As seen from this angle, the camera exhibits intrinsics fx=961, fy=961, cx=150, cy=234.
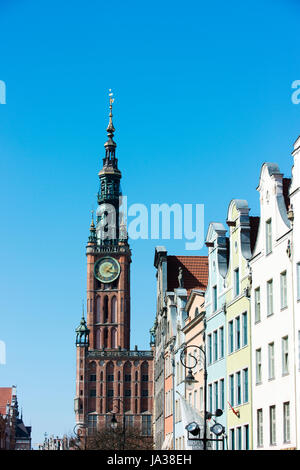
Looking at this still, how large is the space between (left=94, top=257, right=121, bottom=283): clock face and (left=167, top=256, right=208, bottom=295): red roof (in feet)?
310

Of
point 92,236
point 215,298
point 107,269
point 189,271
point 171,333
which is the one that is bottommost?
point 215,298

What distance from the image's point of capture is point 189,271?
2810 inches

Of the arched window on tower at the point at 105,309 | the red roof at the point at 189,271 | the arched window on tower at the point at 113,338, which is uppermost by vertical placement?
the arched window on tower at the point at 105,309

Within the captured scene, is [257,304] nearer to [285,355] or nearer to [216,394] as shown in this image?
[285,355]

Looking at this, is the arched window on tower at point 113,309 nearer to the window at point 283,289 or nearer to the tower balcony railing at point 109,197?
the tower balcony railing at point 109,197

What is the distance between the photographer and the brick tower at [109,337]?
15725cm

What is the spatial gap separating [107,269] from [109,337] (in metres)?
12.4

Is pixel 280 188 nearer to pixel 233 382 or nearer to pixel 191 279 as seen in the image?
pixel 233 382

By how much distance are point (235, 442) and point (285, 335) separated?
9198 mm

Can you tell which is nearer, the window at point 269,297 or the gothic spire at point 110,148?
the window at point 269,297

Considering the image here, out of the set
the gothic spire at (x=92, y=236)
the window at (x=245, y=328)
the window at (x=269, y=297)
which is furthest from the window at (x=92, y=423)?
the window at (x=269, y=297)

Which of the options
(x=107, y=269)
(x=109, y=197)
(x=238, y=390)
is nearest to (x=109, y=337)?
(x=107, y=269)

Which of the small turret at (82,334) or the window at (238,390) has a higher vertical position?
the small turret at (82,334)

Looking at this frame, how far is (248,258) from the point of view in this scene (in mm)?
42250
